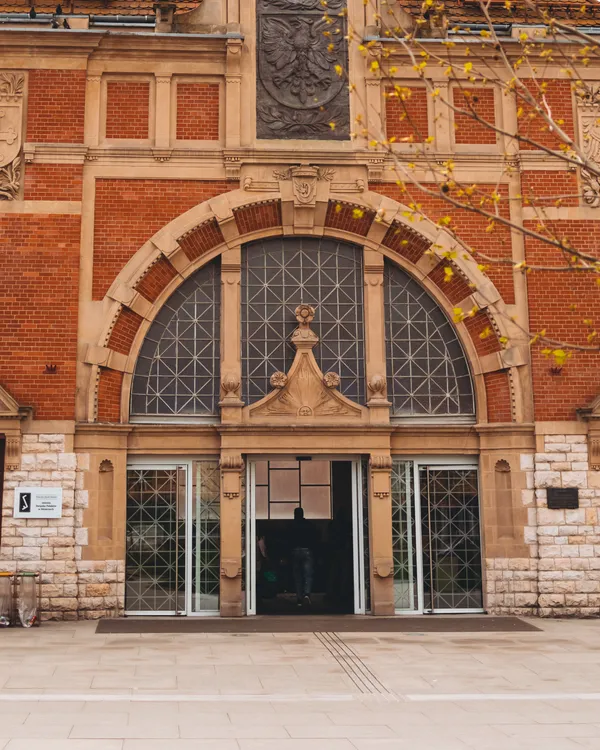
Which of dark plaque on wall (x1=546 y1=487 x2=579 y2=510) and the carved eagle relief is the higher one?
the carved eagle relief

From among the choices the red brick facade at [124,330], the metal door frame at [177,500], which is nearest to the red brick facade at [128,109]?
the red brick facade at [124,330]

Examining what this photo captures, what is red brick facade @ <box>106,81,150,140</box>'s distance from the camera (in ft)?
55.9

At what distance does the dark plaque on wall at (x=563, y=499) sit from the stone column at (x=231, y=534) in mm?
5256

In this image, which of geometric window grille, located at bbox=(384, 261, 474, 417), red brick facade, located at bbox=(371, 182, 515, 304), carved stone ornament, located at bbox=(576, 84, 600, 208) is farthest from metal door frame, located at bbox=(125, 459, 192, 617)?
carved stone ornament, located at bbox=(576, 84, 600, 208)

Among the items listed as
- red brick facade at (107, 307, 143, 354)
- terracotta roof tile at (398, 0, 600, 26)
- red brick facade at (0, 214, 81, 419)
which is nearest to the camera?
red brick facade at (0, 214, 81, 419)

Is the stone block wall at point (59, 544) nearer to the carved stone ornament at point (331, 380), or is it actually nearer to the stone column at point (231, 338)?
the stone column at point (231, 338)

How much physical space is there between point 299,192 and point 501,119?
3.90m

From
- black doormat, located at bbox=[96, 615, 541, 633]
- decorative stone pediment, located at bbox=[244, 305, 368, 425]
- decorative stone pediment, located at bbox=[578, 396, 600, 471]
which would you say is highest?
decorative stone pediment, located at bbox=[244, 305, 368, 425]

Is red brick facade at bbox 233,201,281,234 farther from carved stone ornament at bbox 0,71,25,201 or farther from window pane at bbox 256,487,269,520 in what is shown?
window pane at bbox 256,487,269,520

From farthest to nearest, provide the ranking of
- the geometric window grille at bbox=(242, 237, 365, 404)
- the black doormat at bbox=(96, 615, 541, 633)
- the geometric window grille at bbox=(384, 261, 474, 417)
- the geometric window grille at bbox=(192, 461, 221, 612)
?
1. the geometric window grille at bbox=(384, 261, 474, 417)
2. the geometric window grille at bbox=(242, 237, 365, 404)
3. the geometric window grille at bbox=(192, 461, 221, 612)
4. the black doormat at bbox=(96, 615, 541, 633)

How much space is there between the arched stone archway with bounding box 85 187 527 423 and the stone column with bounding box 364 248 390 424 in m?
0.09

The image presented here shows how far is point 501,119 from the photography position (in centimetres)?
1741

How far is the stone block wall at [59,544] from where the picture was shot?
15.5m

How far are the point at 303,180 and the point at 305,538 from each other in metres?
6.47
